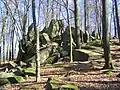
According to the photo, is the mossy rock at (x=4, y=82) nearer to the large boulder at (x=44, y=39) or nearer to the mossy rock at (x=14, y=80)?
the mossy rock at (x=14, y=80)

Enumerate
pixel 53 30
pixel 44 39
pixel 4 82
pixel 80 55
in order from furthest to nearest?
pixel 53 30, pixel 44 39, pixel 80 55, pixel 4 82

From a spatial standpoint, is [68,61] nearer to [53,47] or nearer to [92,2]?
Answer: [53,47]

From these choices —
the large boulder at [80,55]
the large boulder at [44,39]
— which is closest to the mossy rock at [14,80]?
the large boulder at [80,55]

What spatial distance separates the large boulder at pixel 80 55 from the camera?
2387 centimetres

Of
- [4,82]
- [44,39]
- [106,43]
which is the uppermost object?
[44,39]

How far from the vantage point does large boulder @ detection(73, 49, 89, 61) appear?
23.9 meters

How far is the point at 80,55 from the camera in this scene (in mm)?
24219

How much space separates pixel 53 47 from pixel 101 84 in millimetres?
16557

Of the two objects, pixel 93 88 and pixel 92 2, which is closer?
pixel 93 88

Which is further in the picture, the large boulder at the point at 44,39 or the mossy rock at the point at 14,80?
the large boulder at the point at 44,39

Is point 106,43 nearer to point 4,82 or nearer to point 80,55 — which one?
point 80,55

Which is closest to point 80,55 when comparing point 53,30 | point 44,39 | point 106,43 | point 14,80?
point 106,43

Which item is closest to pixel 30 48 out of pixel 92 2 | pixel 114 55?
pixel 114 55

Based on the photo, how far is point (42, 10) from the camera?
5231cm
